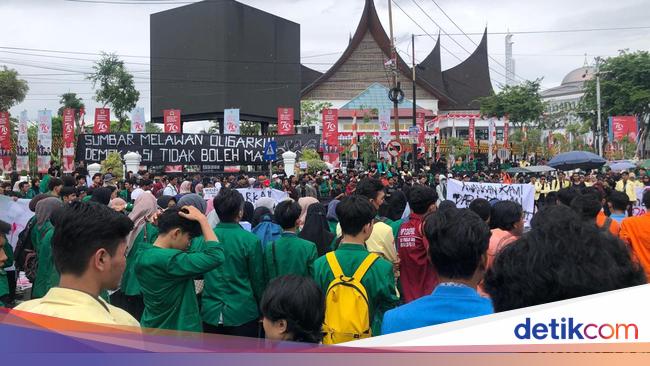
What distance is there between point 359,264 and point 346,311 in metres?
0.31

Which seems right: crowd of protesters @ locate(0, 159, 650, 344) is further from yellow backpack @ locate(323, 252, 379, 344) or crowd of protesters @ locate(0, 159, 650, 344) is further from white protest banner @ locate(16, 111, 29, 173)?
white protest banner @ locate(16, 111, 29, 173)

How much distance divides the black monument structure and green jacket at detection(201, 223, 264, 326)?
2970 cm

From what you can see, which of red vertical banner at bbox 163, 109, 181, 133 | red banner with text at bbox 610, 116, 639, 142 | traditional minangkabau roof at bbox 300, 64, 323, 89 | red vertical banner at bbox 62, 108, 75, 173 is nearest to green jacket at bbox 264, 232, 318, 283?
red vertical banner at bbox 62, 108, 75, 173

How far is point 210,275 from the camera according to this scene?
3896mm

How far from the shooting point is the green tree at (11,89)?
3603 centimetres

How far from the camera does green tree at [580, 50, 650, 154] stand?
116 feet

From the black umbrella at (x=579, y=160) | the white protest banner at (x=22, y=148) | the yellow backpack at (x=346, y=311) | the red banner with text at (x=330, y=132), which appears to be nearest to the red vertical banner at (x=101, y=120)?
the white protest banner at (x=22, y=148)

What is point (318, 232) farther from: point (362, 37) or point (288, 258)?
point (362, 37)

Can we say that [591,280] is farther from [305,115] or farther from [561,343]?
[305,115]

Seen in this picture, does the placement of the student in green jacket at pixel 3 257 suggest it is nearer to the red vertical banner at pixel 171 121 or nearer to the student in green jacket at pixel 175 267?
the student in green jacket at pixel 175 267

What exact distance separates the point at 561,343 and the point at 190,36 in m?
34.0

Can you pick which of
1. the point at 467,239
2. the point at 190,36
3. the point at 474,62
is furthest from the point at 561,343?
the point at 474,62

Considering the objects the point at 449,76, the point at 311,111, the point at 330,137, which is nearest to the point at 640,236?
the point at 330,137

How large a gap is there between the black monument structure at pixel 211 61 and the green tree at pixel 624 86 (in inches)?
799
